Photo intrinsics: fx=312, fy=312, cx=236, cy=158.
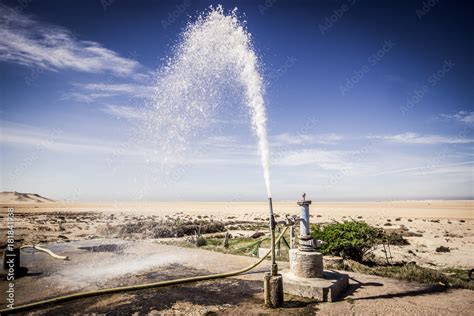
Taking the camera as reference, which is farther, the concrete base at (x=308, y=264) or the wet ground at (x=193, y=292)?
the concrete base at (x=308, y=264)

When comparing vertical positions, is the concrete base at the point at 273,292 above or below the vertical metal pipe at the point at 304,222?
below

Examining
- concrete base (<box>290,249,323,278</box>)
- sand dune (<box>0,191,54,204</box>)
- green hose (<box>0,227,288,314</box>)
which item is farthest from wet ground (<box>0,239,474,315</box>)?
sand dune (<box>0,191,54,204</box>)

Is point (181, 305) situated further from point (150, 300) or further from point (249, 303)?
point (249, 303)

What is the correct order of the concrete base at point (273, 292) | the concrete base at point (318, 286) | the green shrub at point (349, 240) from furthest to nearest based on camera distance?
1. the green shrub at point (349, 240)
2. the concrete base at point (318, 286)
3. the concrete base at point (273, 292)

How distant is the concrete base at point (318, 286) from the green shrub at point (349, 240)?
17.7ft

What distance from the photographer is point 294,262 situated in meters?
6.71

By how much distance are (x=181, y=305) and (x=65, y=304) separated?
7.76 feet

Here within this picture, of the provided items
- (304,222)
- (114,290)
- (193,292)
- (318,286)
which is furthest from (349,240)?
(114,290)

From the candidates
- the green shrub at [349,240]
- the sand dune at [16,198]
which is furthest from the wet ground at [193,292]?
the sand dune at [16,198]

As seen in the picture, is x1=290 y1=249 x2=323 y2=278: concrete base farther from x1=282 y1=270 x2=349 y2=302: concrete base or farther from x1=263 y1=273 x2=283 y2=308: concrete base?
x1=263 y1=273 x2=283 y2=308: concrete base

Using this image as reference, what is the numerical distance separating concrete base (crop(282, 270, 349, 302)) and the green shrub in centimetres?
540

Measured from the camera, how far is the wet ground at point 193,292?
18.6 feet

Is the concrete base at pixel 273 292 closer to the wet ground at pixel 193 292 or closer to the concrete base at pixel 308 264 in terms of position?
the wet ground at pixel 193 292

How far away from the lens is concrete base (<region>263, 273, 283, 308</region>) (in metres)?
5.68
